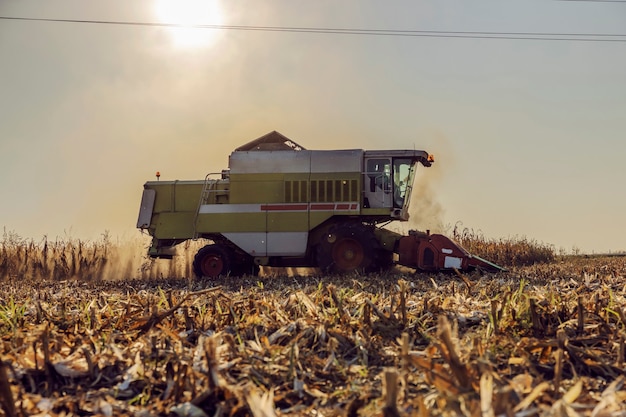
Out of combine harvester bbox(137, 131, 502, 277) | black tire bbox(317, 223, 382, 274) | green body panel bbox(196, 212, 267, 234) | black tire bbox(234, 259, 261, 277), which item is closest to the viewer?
black tire bbox(317, 223, 382, 274)

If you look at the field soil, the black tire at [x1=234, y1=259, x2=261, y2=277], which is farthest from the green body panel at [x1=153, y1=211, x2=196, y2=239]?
the field soil

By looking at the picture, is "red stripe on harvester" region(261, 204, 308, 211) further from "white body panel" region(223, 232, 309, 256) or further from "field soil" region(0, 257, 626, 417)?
"field soil" region(0, 257, 626, 417)

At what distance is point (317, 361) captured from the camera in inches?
128

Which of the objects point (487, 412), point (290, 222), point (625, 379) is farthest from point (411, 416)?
point (290, 222)

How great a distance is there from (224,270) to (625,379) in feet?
38.5

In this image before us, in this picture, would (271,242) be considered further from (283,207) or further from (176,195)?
(176,195)

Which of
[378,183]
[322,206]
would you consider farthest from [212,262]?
[378,183]

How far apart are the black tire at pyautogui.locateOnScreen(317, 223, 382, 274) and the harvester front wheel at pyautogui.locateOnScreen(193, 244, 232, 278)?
2138 millimetres

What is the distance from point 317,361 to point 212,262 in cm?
1137

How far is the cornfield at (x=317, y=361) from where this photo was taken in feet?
8.29

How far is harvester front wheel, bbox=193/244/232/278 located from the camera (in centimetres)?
1427

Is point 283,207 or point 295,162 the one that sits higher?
point 295,162

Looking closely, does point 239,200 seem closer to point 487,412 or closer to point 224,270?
point 224,270

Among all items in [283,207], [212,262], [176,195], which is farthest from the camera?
[176,195]
